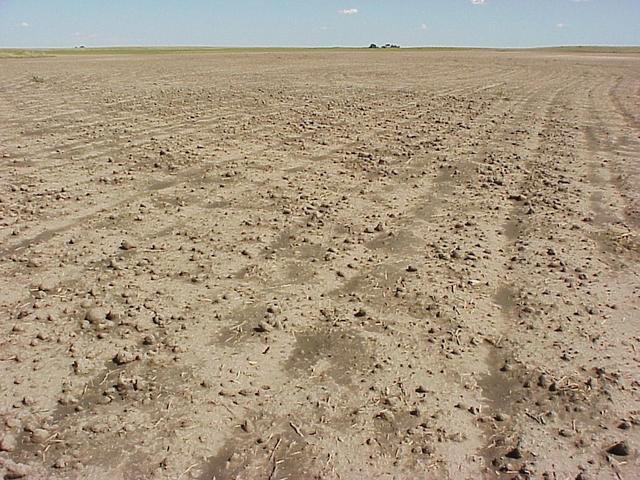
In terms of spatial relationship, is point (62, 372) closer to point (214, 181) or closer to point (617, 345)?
point (617, 345)

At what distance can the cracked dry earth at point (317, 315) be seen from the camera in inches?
102

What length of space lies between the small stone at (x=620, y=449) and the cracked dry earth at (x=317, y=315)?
0.01m

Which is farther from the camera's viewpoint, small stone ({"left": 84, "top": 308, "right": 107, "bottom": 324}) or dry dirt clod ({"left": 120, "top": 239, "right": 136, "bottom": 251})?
dry dirt clod ({"left": 120, "top": 239, "right": 136, "bottom": 251})

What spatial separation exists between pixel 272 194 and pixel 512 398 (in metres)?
3.92

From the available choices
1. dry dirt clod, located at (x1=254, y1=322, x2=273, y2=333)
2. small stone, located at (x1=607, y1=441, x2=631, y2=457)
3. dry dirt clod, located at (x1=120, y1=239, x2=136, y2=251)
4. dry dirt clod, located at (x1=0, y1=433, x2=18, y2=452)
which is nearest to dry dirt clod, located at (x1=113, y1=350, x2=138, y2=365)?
dry dirt clod, located at (x1=0, y1=433, x2=18, y2=452)

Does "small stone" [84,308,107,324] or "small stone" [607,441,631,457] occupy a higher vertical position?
"small stone" [84,308,107,324]

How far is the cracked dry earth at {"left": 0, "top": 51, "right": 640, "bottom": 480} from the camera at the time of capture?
2.59 meters

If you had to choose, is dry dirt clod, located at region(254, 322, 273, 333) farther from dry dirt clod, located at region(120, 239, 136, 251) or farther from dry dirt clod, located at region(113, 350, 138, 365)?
dry dirt clod, located at region(120, 239, 136, 251)

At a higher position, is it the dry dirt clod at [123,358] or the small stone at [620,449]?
the dry dirt clod at [123,358]

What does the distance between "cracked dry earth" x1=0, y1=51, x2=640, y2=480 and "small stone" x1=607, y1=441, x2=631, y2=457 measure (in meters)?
0.01

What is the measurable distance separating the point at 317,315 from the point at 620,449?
1.93 m

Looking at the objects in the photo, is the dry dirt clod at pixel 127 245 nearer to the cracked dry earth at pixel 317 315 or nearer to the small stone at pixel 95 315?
the cracked dry earth at pixel 317 315

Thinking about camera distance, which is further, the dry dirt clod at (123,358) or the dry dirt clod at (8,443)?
the dry dirt clod at (123,358)

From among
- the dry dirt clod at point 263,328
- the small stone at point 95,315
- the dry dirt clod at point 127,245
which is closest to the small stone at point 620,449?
the dry dirt clod at point 263,328
